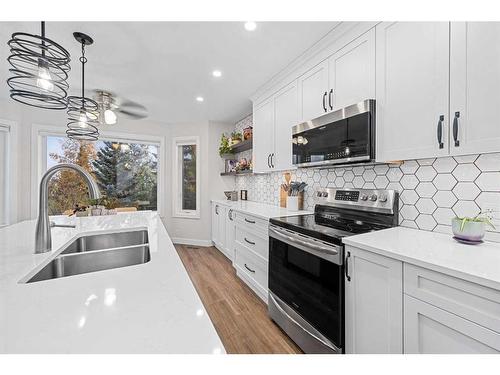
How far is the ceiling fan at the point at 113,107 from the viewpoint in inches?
110

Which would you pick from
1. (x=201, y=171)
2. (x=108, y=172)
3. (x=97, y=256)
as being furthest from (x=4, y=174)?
(x=97, y=256)

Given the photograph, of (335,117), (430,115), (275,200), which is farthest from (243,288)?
(430,115)

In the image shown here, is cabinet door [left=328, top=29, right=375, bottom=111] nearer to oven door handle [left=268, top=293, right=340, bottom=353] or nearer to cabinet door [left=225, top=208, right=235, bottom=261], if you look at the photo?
oven door handle [left=268, top=293, right=340, bottom=353]

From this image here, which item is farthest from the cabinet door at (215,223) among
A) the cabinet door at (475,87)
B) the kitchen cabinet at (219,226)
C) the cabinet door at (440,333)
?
the cabinet door at (475,87)

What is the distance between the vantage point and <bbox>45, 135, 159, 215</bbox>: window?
12.5ft

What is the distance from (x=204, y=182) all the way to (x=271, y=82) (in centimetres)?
249

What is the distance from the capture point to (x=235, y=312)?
7.27ft

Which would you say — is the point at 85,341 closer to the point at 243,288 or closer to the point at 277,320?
the point at 277,320

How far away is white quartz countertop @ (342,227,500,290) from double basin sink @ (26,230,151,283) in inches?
48.6

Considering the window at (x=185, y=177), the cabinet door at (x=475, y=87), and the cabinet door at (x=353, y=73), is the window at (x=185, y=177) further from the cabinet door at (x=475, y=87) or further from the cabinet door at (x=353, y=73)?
the cabinet door at (x=475, y=87)

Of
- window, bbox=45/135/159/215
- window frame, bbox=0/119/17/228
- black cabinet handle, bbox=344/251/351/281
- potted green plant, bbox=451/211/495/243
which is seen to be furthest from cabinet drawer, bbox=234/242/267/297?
window frame, bbox=0/119/17/228

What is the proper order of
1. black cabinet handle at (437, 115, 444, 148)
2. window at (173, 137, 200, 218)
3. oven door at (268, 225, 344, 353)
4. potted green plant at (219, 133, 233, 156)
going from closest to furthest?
1. black cabinet handle at (437, 115, 444, 148)
2. oven door at (268, 225, 344, 353)
3. potted green plant at (219, 133, 233, 156)
4. window at (173, 137, 200, 218)
